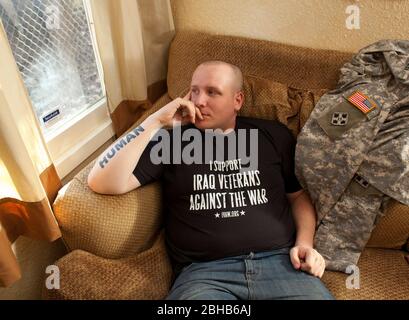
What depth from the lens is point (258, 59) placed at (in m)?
1.50

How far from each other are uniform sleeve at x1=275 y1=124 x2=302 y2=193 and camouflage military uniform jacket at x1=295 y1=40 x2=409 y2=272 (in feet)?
0.12

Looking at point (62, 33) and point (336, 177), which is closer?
point (336, 177)

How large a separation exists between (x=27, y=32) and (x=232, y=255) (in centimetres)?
110

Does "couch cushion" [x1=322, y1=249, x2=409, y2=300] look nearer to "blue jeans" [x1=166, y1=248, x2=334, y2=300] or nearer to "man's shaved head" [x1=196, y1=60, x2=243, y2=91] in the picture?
"blue jeans" [x1=166, y1=248, x2=334, y2=300]

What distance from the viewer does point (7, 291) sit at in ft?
3.91

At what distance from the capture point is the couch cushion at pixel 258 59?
143 cm

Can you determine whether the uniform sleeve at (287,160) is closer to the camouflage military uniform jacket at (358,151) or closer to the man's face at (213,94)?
the camouflage military uniform jacket at (358,151)

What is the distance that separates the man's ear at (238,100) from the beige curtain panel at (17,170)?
71 centimetres

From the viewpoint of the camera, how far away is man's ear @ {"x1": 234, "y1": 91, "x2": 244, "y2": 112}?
4.48ft

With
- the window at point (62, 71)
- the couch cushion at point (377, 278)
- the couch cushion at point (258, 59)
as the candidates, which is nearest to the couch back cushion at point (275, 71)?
the couch cushion at point (258, 59)

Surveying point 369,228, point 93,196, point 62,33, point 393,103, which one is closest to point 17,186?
point 93,196

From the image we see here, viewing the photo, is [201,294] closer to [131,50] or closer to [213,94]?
[213,94]

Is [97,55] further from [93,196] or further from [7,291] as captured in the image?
[7,291]

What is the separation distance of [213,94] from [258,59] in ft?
1.14
